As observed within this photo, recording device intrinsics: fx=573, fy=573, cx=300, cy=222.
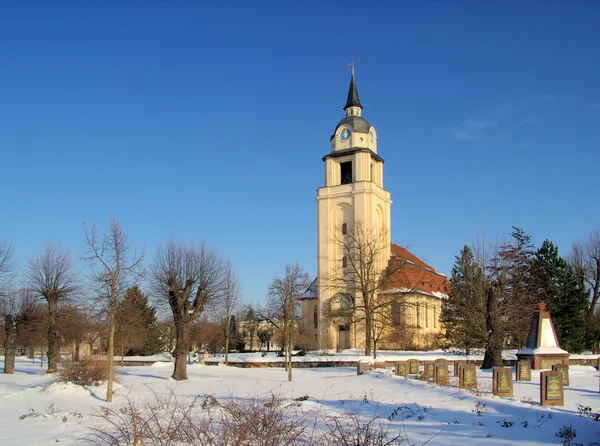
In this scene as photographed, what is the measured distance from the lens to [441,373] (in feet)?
68.4

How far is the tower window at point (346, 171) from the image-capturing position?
57812 mm

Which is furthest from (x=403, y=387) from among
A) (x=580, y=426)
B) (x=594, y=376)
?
(x=594, y=376)

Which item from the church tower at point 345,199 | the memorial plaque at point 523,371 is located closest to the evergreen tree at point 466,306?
the memorial plaque at point 523,371

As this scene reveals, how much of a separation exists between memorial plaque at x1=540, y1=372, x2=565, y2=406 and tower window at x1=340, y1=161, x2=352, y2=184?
4328 centimetres

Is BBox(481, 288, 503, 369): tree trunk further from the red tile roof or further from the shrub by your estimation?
the shrub

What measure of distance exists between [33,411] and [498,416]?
11628 millimetres

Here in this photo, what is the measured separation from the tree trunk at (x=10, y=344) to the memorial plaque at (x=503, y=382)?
26.3 m

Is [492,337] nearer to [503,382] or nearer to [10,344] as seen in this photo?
[503,382]

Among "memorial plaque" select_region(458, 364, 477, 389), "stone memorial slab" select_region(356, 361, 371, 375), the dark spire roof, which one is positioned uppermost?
the dark spire roof

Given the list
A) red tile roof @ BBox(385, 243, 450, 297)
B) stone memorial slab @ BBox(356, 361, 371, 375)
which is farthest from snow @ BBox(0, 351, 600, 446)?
red tile roof @ BBox(385, 243, 450, 297)

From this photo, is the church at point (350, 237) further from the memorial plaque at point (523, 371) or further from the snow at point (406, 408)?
the snow at point (406, 408)

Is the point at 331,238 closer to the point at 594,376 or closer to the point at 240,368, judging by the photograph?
the point at 240,368

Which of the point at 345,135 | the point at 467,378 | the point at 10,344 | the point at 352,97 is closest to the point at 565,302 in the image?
the point at 467,378

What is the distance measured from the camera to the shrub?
69.2 feet
